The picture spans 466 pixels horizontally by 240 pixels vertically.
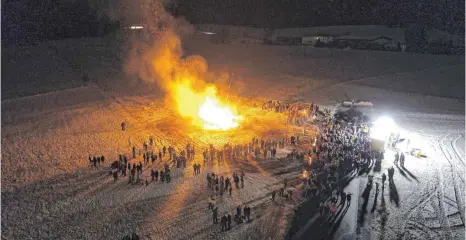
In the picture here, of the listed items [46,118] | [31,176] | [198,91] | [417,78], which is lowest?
[31,176]

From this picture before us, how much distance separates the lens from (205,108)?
25.0 m

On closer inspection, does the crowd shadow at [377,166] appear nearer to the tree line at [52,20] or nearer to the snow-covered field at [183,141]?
the snow-covered field at [183,141]

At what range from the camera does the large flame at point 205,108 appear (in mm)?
23125

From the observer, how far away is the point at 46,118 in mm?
22891

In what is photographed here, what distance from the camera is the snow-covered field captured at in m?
12.2

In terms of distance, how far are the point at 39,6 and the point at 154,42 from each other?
2174cm

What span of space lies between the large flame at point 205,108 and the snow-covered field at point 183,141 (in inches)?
52.8

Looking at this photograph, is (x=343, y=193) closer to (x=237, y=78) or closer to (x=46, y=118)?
(x=46, y=118)

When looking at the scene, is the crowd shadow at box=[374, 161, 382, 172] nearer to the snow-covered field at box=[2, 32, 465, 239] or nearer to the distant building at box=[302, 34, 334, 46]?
the snow-covered field at box=[2, 32, 465, 239]

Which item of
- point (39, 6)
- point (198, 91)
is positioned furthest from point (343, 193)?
point (39, 6)

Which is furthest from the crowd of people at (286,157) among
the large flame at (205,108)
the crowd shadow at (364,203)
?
the large flame at (205,108)

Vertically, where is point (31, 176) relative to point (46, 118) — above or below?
below

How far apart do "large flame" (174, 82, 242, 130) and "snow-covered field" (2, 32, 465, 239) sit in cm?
134

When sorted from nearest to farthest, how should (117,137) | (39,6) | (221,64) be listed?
(117,137) → (221,64) → (39,6)
